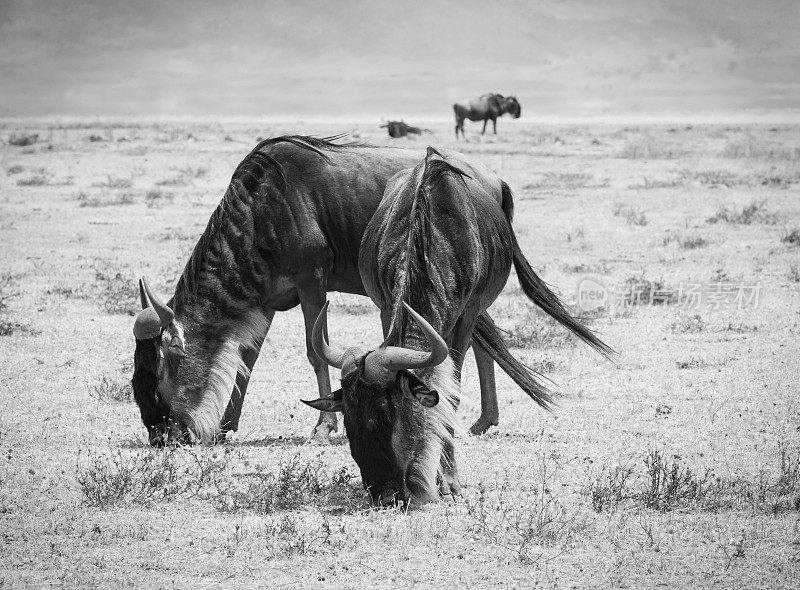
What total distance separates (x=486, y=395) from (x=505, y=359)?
0.31 metres

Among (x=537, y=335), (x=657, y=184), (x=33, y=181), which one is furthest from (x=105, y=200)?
(x=537, y=335)

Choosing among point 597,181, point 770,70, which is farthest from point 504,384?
point 770,70

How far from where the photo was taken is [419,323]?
502cm

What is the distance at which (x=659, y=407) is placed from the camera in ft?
25.4

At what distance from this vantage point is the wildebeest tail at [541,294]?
25.7 ft

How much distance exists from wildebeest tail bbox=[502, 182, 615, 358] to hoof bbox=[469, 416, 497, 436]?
889 mm

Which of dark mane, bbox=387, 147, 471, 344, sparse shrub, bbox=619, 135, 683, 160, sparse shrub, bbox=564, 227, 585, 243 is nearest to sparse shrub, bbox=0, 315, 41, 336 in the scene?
dark mane, bbox=387, 147, 471, 344

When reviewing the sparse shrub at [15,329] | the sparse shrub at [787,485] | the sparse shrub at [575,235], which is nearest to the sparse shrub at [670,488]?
the sparse shrub at [787,485]

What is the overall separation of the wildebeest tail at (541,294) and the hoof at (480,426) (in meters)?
0.89

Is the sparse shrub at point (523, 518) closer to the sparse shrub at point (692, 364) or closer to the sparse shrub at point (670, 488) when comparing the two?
the sparse shrub at point (670, 488)

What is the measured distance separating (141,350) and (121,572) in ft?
6.92

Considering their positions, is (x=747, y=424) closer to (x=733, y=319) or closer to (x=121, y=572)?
(x=733, y=319)

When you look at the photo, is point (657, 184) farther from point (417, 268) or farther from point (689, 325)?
point (417, 268)

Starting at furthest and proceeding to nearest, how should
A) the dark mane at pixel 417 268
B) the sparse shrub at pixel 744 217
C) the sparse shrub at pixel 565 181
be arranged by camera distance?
the sparse shrub at pixel 565 181 < the sparse shrub at pixel 744 217 < the dark mane at pixel 417 268
